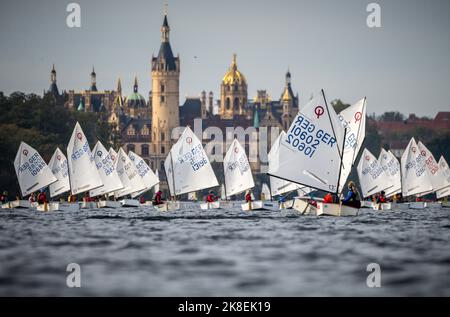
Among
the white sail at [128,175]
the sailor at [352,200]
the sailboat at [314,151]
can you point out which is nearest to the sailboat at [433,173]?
the white sail at [128,175]

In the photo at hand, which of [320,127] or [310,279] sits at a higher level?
[320,127]

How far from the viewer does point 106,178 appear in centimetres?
9412

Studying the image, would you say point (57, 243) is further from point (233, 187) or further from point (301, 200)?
point (233, 187)

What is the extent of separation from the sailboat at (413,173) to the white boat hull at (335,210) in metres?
33.3

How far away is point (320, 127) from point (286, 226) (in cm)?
900

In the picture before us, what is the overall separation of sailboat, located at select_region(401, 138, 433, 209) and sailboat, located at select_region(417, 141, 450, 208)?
88.0 inches

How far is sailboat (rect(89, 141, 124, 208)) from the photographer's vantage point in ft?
297

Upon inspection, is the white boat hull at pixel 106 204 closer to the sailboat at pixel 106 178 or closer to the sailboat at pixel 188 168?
the sailboat at pixel 106 178

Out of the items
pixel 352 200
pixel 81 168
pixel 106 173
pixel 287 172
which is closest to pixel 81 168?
pixel 81 168

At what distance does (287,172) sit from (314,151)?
1724mm

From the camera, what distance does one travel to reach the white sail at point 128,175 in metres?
106
